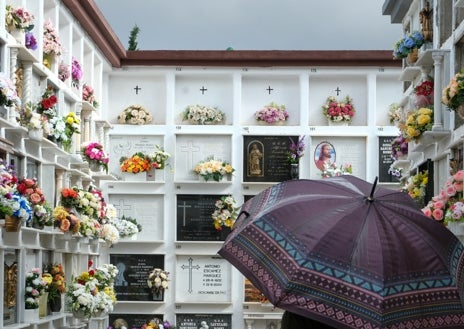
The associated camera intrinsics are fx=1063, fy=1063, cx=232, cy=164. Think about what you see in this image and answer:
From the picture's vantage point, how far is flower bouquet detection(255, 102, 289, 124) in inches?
751

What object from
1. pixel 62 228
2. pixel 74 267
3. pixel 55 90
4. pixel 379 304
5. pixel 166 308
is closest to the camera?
pixel 379 304

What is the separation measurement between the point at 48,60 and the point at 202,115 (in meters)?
5.27

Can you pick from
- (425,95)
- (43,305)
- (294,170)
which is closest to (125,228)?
(294,170)

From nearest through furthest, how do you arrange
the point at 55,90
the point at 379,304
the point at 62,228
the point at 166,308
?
the point at 379,304
the point at 62,228
the point at 55,90
the point at 166,308

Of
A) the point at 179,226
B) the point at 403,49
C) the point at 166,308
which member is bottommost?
the point at 166,308

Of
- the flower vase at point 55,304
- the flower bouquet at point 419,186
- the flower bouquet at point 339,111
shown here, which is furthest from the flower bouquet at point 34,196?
the flower bouquet at point 339,111

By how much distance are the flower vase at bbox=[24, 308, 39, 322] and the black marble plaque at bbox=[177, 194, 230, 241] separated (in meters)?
6.20

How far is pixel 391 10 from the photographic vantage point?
1667cm

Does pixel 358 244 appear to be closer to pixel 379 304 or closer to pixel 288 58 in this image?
pixel 379 304

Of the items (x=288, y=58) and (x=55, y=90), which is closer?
(x=55, y=90)

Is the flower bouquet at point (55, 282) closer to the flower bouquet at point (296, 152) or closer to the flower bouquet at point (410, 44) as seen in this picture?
the flower bouquet at point (410, 44)

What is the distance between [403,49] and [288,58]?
17.9 ft

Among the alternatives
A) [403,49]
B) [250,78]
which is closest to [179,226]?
[250,78]

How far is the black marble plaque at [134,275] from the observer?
1875 centimetres
